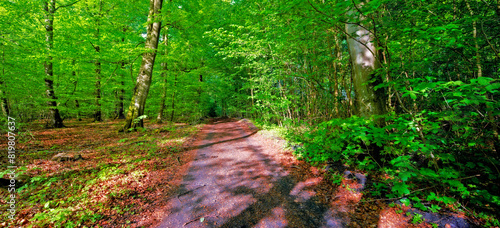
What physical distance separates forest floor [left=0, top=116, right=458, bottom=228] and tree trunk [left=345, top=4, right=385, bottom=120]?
1.71 meters

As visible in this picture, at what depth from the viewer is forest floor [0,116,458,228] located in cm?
253

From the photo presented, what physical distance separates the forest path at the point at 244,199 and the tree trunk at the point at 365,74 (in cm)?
221

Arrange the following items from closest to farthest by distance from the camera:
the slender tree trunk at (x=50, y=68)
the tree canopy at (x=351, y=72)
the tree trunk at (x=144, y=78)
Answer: the tree canopy at (x=351, y=72) → the tree trunk at (x=144, y=78) → the slender tree trunk at (x=50, y=68)

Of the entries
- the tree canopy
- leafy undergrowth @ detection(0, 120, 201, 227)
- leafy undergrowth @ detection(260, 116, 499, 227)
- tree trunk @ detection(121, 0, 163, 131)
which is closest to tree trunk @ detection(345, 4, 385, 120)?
the tree canopy

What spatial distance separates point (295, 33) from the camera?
17.3ft

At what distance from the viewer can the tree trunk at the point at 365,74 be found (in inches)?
137

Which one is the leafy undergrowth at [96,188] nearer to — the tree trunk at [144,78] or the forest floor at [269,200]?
the forest floor at [269,200]

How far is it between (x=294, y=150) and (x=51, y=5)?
14285 mm

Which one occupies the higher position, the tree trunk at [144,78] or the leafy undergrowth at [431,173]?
the tree trunk at [144,78]

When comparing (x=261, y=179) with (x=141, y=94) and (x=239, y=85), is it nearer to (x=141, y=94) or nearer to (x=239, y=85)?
(x=141, y=94)

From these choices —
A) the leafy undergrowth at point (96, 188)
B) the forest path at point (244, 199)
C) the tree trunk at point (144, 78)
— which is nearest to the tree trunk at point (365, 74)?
the forest path at point (244, 199)

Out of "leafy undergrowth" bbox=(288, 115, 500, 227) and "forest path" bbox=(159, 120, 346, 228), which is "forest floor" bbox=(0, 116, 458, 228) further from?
"leafy undergrowth" bbox=(288, 115, 500, 227)

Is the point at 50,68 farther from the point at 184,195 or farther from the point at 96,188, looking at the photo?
the point at 184,195

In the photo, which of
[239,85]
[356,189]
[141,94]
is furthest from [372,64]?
[239,85]
